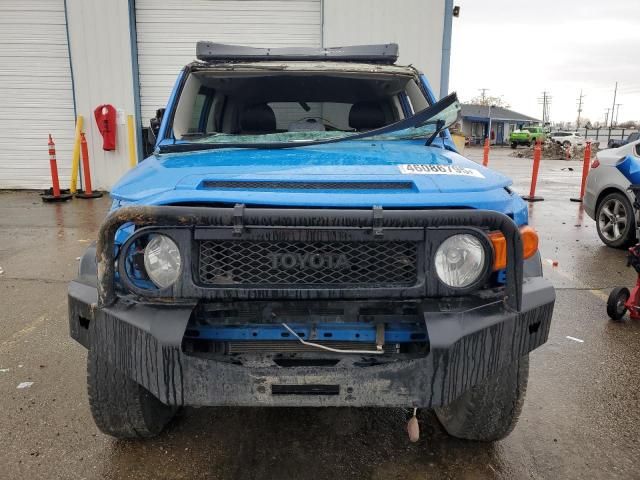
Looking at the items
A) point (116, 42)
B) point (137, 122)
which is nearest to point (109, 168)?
point (137, 122)

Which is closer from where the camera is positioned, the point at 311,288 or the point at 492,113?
the point at 311,288

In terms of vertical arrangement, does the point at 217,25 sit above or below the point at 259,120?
above

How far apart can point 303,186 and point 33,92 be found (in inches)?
449

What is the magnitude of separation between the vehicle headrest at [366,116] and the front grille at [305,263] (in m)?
1.83

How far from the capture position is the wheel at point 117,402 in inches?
87.5

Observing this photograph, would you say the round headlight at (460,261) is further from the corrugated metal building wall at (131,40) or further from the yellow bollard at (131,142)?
the yellow bollard at (131,142)

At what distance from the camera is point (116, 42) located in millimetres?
10438

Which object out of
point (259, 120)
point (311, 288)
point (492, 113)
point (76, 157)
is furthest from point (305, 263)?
point (492, 113)

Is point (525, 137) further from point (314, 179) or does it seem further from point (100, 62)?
point (314, 179)

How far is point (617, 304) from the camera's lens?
4.09 metres

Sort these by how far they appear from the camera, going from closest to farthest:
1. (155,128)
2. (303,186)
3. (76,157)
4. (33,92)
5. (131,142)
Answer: (303,186) → (155,128) → (76,157) → (131,142) → (33,92)

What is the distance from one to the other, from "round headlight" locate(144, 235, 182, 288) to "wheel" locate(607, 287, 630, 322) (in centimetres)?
365

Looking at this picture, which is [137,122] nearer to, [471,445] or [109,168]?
[109,168]

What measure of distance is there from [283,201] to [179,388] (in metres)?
0.80
